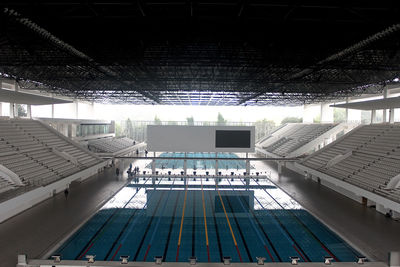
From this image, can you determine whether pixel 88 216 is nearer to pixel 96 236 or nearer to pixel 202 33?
pixel 96 236

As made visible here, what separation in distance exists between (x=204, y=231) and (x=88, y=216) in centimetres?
507

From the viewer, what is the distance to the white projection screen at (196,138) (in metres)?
19.4

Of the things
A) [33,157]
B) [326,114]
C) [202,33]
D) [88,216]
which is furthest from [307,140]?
[33,157]

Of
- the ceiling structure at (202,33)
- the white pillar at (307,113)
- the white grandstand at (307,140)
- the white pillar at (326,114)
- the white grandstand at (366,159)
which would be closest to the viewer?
the ceiling structure at (202,33)

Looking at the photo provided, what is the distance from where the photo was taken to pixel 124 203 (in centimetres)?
1391

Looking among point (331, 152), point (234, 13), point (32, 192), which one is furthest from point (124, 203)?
point (331, 152)

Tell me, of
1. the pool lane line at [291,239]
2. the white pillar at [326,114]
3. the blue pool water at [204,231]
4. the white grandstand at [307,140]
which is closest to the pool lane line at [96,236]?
the blue pool water at [204,231]

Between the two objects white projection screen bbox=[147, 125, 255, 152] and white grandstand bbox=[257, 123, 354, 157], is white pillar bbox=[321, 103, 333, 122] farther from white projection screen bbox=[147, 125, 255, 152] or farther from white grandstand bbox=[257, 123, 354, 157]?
white projection screen bbox=[147, 125, 255, 152]

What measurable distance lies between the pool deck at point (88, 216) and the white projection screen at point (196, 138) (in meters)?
4.27

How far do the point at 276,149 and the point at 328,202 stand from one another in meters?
16.8

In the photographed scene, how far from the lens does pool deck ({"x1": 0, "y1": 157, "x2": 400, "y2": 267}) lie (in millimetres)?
8570

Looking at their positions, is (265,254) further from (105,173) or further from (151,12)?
(105,173)

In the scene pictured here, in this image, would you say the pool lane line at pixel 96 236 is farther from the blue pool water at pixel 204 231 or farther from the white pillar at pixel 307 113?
the white pillar at pixel 307 113

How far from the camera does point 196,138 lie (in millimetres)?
19438
